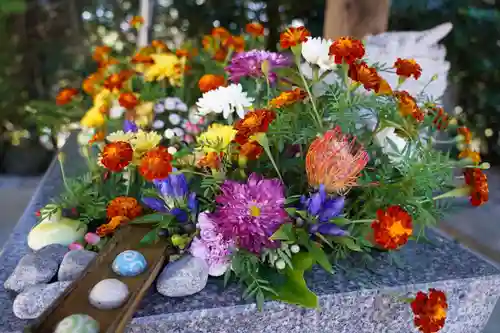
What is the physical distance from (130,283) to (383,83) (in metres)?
0.55

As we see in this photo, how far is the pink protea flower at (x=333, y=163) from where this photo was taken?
2.79 feet

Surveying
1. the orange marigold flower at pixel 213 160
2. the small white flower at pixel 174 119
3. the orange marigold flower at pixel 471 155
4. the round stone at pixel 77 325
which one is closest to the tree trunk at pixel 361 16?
the small white flower at pixel 174 119

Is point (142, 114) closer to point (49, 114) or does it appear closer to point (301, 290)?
point (301, 290)

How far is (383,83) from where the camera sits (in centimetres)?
97

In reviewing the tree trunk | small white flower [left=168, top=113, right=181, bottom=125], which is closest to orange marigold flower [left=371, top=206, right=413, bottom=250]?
small white flower [left=168, top=113, right=181, bottom=125]

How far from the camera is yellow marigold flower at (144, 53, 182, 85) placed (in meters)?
1.61

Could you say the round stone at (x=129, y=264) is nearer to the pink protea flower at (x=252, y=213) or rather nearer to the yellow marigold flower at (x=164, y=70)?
the pink protea flower at (x=252, y=213)

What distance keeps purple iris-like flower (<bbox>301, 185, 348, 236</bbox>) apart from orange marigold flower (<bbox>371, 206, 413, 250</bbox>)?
0.26ft

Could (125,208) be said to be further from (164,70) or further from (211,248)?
(164,70)

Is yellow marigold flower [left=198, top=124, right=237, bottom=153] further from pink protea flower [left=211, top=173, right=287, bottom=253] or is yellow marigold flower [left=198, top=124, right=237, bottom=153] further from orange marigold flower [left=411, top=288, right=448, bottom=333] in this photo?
orange marigold flower [left=411, top=288, right=448, bottom=333]

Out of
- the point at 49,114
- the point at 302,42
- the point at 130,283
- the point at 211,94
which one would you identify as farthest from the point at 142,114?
the point at 49,114

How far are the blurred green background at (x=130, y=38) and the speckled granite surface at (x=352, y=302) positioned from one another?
244cm

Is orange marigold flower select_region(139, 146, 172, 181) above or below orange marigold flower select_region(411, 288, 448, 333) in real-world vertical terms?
above

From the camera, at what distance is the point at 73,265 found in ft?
→ 2.88
